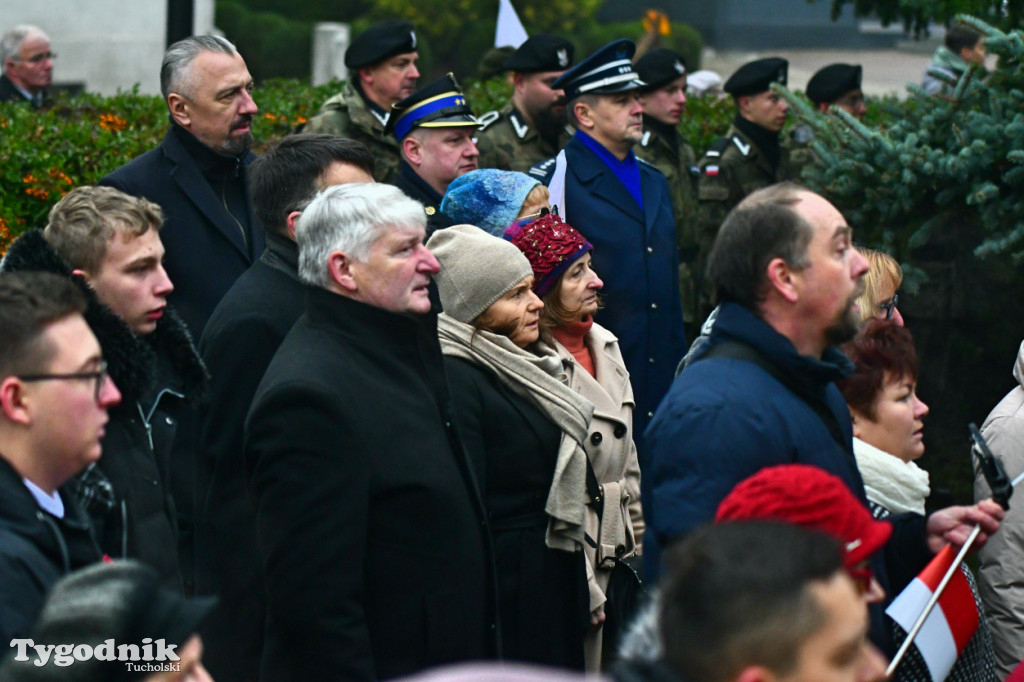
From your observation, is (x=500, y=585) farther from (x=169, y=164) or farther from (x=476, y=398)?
(x=169, y=164)

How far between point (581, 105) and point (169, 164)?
214 centimetres

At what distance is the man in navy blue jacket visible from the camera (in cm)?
298

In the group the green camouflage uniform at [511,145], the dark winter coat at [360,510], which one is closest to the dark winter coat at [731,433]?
the dark winter coat at [360,510]

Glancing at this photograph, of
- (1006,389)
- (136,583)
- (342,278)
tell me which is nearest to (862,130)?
(1006,389)

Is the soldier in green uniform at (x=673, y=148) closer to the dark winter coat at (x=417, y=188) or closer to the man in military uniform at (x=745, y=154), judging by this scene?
the man in military uniform at (x=745, y=154)

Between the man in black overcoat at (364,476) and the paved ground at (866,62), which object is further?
the paved ground at (866,62)

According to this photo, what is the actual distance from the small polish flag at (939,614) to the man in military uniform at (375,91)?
419 cm

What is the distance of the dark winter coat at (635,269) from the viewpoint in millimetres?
5984

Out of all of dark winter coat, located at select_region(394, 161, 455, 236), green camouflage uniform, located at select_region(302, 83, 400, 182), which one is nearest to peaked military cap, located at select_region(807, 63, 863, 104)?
green camouflage uniform, located at select_region(302, 83, 400, 182)

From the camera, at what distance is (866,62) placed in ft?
83.0

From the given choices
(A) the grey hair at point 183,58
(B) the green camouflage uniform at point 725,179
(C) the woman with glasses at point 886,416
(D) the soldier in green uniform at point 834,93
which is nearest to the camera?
(C) the woman with glasses at point 886,416

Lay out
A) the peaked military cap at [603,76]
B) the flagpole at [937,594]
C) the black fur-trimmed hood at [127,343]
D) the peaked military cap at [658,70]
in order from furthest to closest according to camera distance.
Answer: the peaked military cap at [658,70], the peaked military cap at [603,76], the black fur-trimmed hood at [127,343], the flagpole at [937,594]

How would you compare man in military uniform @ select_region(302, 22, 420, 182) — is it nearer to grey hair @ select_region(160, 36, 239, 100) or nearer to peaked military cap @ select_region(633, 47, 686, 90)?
grey hair @ select_region(160, 36, 239, 100)

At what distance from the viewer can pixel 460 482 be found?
11.2 ft
